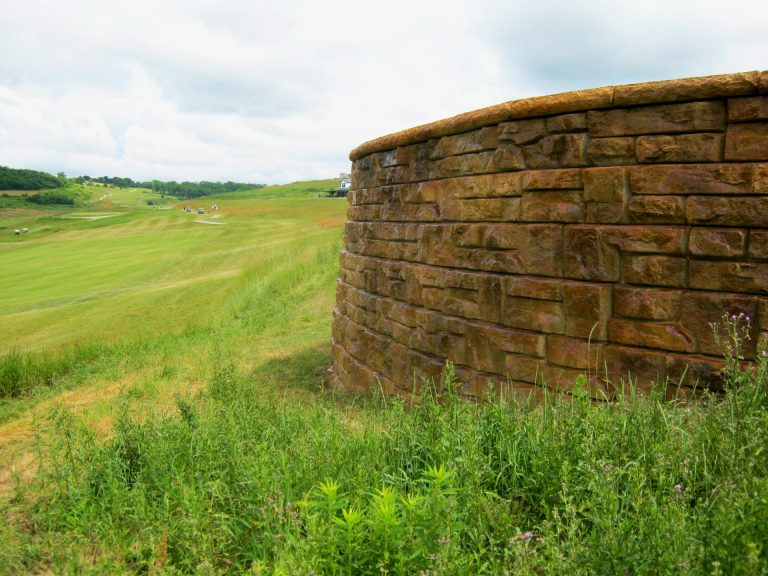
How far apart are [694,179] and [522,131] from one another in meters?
1.18

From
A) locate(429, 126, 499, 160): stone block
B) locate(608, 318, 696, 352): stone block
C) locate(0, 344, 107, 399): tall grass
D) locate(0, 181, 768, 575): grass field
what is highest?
locate(429, 126, 499, 160): stone block

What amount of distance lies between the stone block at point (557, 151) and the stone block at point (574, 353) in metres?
1.16

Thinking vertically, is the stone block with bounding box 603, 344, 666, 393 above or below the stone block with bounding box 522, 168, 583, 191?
below

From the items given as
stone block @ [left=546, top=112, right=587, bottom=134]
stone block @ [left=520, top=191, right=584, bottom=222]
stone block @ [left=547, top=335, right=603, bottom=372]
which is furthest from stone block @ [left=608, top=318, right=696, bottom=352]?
stone block @ [left=546, top=112, right=587, bottom=134]

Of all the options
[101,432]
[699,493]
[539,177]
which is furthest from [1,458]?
[699,493]

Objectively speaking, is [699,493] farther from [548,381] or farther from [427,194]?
[427,194]

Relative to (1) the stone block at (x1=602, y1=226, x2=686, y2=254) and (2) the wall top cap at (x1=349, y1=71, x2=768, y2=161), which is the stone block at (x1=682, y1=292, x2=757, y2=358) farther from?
(2) the wall top cap at (x1=349, y1=71, x2=768, y2=161)

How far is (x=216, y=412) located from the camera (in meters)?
4.47

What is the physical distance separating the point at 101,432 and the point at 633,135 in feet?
17.6

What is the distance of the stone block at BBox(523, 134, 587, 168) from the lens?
12.9 ft

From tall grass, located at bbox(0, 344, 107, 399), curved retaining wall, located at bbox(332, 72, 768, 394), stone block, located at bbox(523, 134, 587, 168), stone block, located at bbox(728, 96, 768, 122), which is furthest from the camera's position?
tall grass, located at bbox(0, 344, 107, 399)

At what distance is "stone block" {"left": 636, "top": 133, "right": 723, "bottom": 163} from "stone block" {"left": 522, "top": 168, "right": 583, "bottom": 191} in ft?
1.31

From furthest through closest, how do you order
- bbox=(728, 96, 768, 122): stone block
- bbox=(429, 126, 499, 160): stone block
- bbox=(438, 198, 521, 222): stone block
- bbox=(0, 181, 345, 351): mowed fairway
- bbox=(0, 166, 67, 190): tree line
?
1. bbox=(0, 166, 67, 190): tree line
2. bbox=(0, 181, 345, 351): mowed fairway
3. bbox=(429, 126, 499, 160): stone block
4. bbox=(438, 198, 521, 222): stone block
5. bbox=(728, 96, 768, 122): stone block

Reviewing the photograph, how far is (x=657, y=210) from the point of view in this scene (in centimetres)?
363
